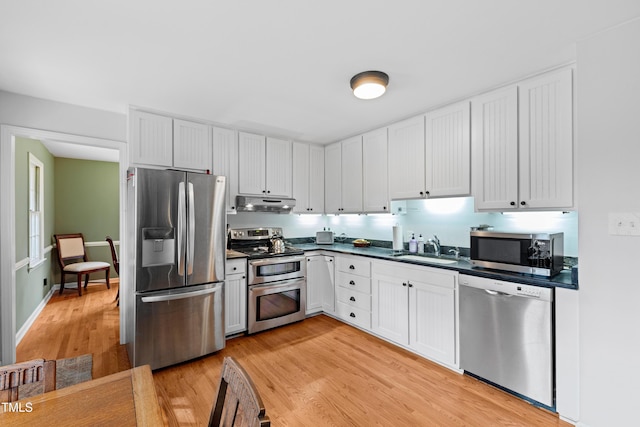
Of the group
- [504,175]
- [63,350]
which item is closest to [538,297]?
[504,175]

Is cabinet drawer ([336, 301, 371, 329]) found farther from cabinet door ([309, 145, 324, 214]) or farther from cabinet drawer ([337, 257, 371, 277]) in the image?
cabinet door ([309, 145, 324, 214])

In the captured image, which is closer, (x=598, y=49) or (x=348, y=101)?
(x=598, y=49)

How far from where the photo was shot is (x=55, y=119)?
Result: 9.26ft

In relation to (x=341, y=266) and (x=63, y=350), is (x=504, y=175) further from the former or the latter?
(x=63, y=350)

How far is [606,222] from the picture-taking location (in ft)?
5.99

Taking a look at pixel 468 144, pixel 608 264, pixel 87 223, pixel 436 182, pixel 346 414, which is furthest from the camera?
pixel 87 223

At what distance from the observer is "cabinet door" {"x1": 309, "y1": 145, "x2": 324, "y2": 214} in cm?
440

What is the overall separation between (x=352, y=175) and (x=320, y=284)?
158 centimetres

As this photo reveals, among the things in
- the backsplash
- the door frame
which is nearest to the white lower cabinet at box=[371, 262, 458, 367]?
the backsplash

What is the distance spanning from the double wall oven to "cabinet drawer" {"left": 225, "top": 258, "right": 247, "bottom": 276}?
58 mm

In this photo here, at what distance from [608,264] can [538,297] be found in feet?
1.50

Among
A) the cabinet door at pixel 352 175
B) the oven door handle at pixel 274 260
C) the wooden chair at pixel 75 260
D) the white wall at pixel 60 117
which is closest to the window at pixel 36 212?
the wooden chair at pixel 75 260

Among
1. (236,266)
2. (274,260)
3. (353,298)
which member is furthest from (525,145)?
(236,266)

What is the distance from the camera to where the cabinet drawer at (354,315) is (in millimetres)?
3449
